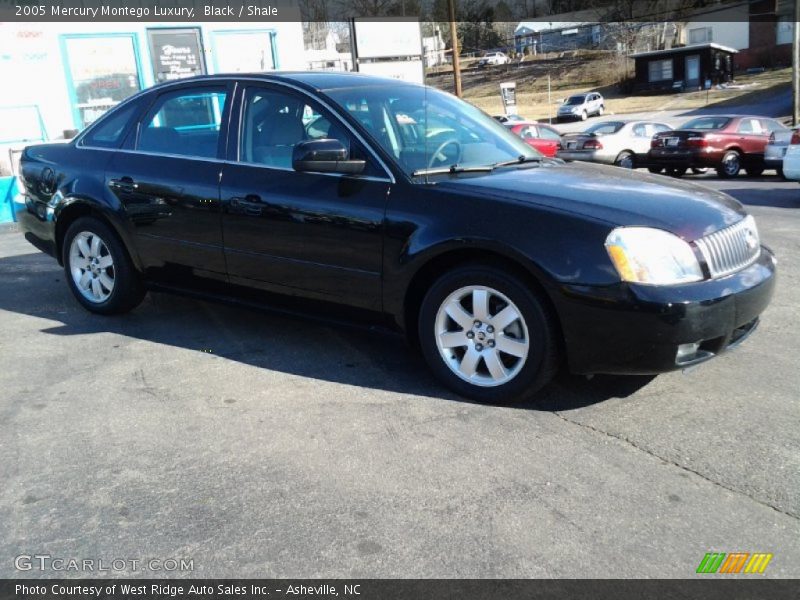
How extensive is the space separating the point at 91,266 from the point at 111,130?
3.31 feet

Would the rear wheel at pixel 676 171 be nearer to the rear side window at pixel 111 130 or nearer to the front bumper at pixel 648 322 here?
the rear side window at pixel 111 130

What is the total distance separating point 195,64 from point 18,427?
13616mm

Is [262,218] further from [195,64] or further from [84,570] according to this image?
[195,64]

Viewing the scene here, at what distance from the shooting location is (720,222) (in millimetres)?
3736

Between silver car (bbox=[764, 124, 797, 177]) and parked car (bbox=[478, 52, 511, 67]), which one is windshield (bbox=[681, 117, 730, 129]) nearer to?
silver car (bbox=[764, 124, 797, 177])

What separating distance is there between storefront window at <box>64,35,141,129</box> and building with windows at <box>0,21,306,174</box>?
0.02 meters

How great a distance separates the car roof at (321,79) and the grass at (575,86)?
39.8m

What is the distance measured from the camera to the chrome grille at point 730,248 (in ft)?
11.6

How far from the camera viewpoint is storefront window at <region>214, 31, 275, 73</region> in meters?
16.0

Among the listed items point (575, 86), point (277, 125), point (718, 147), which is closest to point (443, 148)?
point (277, 125)

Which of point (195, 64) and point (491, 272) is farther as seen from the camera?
point (195, 64)

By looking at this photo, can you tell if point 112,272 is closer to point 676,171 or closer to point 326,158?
point 326,158

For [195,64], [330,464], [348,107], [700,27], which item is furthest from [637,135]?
[700,27]

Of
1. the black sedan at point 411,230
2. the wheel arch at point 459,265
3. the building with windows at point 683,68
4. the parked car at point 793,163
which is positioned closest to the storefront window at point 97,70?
the black sedan at point 411,230
